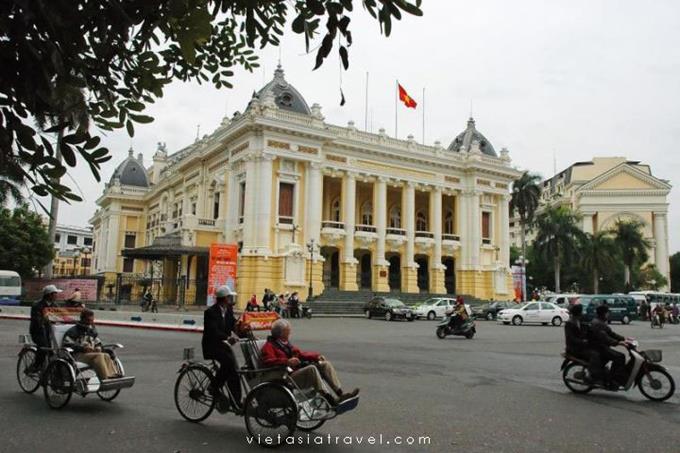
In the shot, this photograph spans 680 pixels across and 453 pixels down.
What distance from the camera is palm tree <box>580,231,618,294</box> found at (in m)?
54.9

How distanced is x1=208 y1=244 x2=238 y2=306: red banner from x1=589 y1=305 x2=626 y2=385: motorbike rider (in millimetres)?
20459

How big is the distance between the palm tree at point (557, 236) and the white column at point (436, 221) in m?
13.5

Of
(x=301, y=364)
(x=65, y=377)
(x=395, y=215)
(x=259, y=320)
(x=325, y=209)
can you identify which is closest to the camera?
(x=301, y=364)

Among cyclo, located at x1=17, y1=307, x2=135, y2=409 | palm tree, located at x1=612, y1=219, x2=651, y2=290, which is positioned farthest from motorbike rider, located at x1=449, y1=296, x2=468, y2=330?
palm tree, located at x1=612, y1=219, x2=651, y2=290

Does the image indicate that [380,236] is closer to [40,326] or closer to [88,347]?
[40,326]

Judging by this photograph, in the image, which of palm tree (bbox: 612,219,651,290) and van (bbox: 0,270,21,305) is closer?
van (bbox: 0,270,21,305)

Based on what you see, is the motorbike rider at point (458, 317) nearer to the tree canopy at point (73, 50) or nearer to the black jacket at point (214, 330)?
the black jacket at point (214, 330)

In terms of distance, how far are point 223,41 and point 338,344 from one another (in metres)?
11.8

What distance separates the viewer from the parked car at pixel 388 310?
107ft

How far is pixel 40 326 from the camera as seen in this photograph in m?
7.98

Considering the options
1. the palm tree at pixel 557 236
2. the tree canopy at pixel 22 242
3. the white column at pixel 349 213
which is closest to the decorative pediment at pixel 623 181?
the palm tree at pixel 557 236

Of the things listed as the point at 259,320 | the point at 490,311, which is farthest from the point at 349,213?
the point at 259,320

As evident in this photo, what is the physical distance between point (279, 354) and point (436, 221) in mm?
41088

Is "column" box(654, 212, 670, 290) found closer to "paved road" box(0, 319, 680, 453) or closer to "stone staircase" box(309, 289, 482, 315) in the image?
"stone staircase" box(309, 289, 482, 315)
